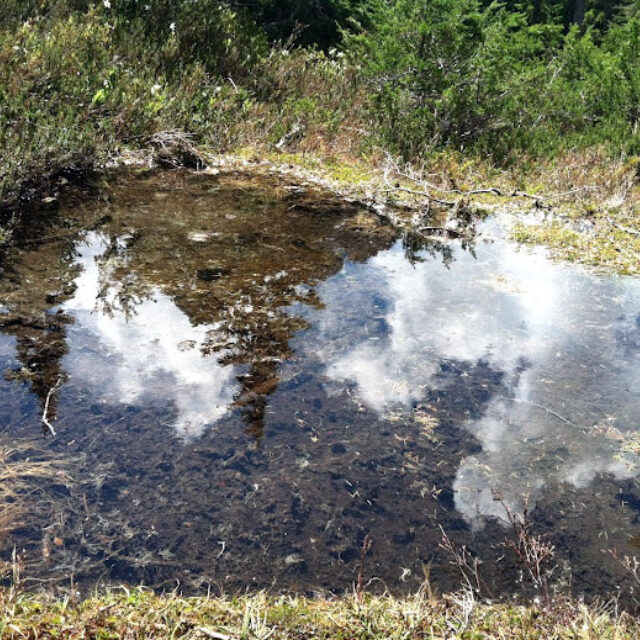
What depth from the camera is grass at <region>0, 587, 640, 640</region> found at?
2.25 meters

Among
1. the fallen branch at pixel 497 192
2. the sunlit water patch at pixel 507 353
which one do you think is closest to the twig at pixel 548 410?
the sunlit water patch at pixel 507 353

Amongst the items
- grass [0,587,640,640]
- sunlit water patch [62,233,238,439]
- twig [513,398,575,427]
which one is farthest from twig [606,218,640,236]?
grass [0,587,640,640]

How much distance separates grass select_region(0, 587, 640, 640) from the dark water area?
6.5 inches

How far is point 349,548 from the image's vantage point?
2.82 metres

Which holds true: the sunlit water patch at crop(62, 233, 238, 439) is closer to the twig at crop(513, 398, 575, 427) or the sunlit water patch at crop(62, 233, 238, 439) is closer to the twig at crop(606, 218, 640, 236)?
the twig at crop(513, 398, 575, 427)

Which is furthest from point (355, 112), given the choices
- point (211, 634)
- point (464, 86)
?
point (211, 634)

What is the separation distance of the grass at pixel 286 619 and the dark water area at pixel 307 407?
Answer: 165 millimetres

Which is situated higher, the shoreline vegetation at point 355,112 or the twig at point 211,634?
the twig at point 211,634

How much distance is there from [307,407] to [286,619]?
5.04 feet

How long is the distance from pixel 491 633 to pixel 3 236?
5.17 meters

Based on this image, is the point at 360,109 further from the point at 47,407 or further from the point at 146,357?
the point at 47,407

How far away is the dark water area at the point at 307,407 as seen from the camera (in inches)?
110

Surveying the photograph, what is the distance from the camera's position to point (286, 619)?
93.0 inches

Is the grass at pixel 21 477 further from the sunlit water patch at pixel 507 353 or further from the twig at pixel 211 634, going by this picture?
the sunlit water patch at pixel 507 353
